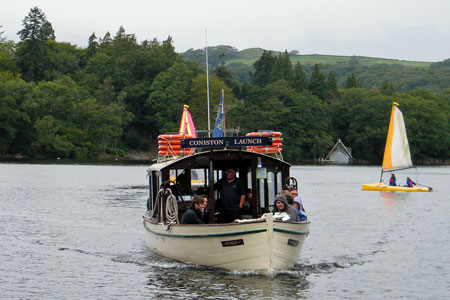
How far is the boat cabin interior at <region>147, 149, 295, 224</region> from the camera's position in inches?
879

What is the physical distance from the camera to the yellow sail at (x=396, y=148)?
72.0 meters

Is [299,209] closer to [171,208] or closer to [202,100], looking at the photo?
[171,208]

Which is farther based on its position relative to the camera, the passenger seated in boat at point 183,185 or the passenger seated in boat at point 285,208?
the passenger seated in boat at point 183,185

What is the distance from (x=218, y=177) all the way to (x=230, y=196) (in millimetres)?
2171

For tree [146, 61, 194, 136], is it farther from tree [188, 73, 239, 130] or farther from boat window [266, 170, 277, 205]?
boat window [266, 170, 277, 205]

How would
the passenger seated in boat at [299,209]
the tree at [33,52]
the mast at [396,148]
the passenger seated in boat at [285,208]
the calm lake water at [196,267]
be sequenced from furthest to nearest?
1. the tree at [33,52]
2. the mast at [396,148]
3. the passenger seated in boat at [299,209]
4. the passenger seated in boat at [285,208]
5. the calm lake water at [196,267]

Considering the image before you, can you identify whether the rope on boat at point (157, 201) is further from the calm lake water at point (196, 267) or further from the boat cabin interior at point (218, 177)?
the calm lake water at point (196, 267)

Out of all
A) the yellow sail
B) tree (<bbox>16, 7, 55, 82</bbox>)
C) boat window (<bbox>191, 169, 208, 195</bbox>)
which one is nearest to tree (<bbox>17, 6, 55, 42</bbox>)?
tree (<bbox>16, 7, 55, 82</bbox>)

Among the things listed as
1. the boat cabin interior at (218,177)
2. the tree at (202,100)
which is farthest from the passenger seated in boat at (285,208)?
the tree at (202,100)

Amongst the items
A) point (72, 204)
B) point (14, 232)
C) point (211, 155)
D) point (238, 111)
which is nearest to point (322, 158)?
point (238, 111)

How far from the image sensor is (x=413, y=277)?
940 inches

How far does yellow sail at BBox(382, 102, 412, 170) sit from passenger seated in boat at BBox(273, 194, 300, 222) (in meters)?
51.9

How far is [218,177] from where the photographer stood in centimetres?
2403

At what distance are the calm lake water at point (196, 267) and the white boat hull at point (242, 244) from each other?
457 millimetres
